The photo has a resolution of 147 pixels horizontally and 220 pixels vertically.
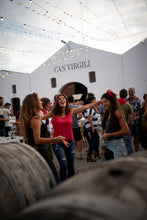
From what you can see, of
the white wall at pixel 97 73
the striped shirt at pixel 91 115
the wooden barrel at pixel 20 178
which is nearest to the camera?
the wooden barrel at pixel 20 178

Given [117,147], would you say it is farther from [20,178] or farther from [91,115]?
[91,115]

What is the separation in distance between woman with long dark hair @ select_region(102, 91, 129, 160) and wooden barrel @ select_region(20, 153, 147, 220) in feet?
7.22

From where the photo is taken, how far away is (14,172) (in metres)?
1.42

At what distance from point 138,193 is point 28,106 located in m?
2.40

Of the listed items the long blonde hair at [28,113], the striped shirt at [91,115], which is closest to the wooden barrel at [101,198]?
the long blonde hair at [28,113]

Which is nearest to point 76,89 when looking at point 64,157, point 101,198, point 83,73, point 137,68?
point 83,73

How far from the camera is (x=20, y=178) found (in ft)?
4.66

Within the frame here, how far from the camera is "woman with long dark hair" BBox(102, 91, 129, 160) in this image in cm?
310

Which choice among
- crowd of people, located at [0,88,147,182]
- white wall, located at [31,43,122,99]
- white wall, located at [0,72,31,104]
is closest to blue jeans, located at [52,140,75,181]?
crowd of people, located at [0,88,147,182]

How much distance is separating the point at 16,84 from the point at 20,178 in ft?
86.0

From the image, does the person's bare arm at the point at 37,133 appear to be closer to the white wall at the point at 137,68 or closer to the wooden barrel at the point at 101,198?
the wooden barrel at the point at 101,198

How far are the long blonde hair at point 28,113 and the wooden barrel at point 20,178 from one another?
1126 mm

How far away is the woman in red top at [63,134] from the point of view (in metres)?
3.38

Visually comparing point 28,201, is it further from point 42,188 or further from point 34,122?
point 34,122
